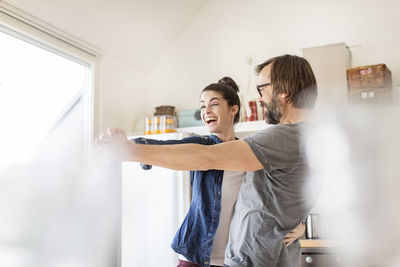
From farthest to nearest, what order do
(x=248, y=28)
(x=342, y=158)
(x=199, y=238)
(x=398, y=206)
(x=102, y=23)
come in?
(x=248, y=28) → (x=102, y=23) → (x=342, y=158) → (x=398, y=206) → (x=199, y=238)

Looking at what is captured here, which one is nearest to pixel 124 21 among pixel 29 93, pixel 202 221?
pixel 29 93

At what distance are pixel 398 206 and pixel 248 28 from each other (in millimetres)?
1637

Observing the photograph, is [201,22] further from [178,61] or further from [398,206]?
[398,206]

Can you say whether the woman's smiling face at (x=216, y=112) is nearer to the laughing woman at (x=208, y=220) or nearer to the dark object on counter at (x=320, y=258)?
the laughing woman at (x=208, y=220)

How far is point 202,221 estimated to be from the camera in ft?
4.38

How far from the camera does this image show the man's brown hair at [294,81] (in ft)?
3.20

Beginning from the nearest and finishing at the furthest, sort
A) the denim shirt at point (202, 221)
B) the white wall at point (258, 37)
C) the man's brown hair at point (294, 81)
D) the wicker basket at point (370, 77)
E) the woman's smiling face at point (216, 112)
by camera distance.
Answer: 1. the man's brown hair at point (294, 81)
2. the denim shirt at point (202, 221)
3. the woman's smiling face at point (216, 112)
4. the wicker basket at point (370, 77)
5. the white wall at point (258, 37)

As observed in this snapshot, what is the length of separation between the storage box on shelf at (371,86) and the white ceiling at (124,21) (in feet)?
4.65

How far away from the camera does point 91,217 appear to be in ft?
8.39

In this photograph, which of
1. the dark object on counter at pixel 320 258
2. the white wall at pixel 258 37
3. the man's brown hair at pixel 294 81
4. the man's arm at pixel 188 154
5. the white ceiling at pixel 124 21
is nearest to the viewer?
the man's arm at pixel 188 154

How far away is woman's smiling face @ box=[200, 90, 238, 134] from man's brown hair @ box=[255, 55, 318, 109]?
555 mm

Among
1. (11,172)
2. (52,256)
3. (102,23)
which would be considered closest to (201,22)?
(102,23)

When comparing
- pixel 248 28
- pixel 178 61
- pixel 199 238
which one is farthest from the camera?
pixel 178 61

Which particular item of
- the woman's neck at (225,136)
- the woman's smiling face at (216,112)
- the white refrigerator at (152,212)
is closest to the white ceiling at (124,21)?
the white refrigerator at (152,212)
